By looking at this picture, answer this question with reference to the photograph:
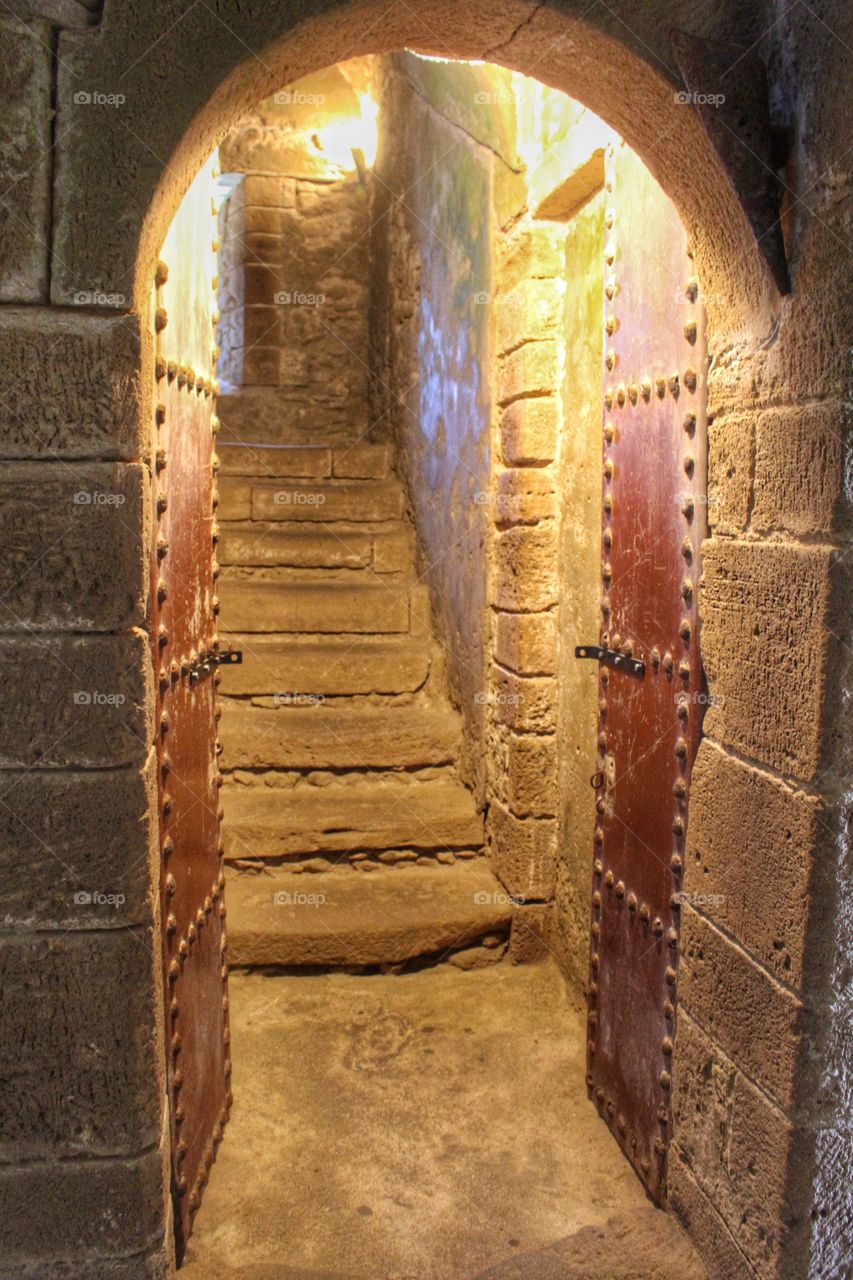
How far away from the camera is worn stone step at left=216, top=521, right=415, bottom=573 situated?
625cm

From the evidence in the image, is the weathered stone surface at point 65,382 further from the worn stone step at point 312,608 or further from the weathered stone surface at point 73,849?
the worn stone step at point 312,608

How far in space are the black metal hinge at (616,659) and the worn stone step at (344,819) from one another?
1.74 meters

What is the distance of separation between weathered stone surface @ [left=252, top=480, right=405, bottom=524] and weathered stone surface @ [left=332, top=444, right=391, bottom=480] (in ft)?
0.88

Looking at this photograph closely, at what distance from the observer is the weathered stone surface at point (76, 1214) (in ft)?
6.92

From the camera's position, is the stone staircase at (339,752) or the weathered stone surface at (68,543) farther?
the stone staircase at (339,752)

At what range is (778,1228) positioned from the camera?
2.11m

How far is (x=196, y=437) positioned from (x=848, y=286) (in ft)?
5.32
